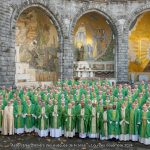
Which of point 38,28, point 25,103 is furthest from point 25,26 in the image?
point 25,103

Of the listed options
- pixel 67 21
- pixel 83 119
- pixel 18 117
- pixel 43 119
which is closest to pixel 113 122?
pixel 83 119

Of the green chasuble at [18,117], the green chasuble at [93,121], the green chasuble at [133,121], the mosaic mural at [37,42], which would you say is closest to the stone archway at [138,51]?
the mosaic mural at [37,42]

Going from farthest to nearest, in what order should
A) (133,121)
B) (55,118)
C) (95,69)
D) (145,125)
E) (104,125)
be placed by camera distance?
(95,69)
(55,118)
(104,125)
(133,121)
(145,125)

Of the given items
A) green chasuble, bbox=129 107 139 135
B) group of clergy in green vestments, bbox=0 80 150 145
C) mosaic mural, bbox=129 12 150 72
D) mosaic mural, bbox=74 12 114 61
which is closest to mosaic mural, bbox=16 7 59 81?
mosaic mural, bbox=74 12 114 61

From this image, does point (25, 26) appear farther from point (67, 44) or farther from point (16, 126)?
point (16, 126)

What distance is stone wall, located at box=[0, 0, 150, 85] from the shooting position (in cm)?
2142

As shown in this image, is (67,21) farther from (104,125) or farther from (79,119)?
(104,125)

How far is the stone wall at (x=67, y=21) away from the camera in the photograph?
2142 centimetres

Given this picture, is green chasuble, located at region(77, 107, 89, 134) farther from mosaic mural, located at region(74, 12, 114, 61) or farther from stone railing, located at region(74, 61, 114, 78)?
mosaic mural, located at region(74, 12, 114, 61)

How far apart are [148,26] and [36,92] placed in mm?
17666

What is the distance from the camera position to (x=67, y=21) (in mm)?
26000

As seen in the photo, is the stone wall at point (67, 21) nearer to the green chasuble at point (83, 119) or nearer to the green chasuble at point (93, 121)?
the green chasuble at point (83, 119)

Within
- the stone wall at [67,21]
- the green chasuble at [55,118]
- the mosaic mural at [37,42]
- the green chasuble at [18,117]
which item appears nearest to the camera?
the green chasuble at [55,118]

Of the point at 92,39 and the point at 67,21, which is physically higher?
the point at 67,21
